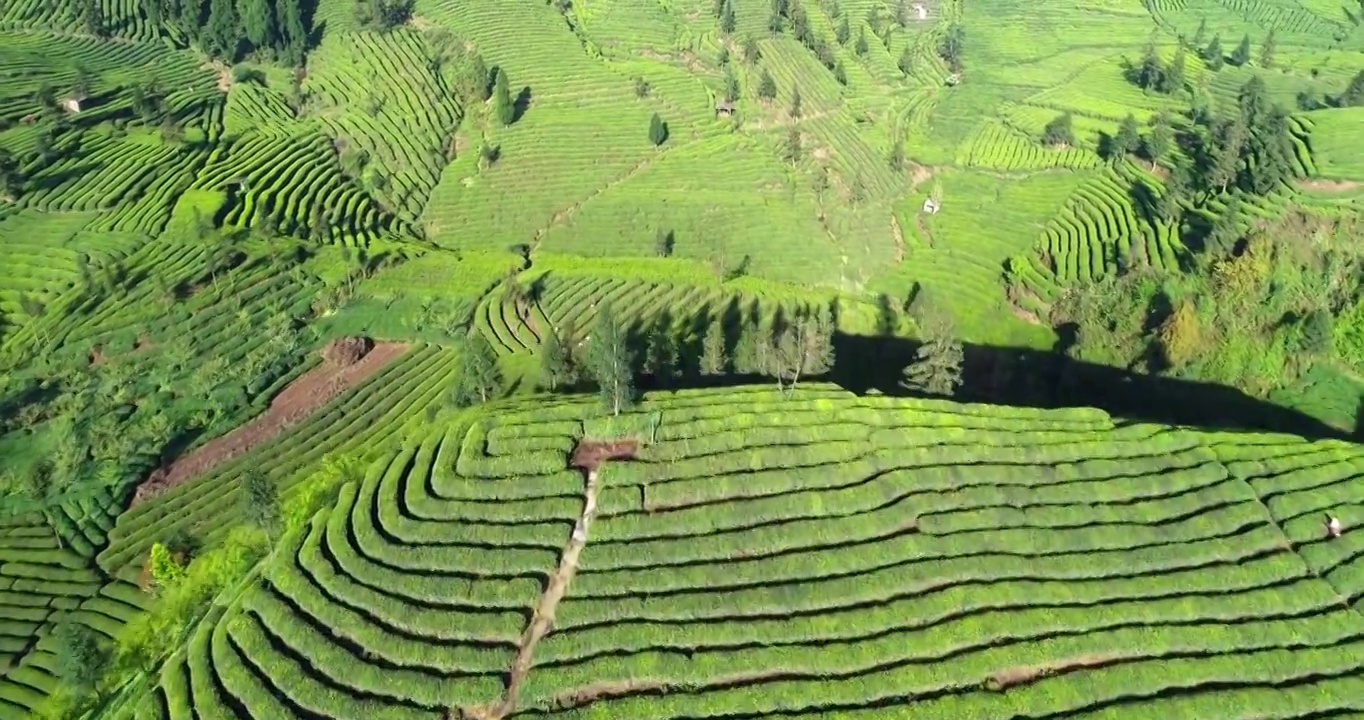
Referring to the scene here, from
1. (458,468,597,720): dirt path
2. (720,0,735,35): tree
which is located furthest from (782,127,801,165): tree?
(458,468,597,720): dirt path

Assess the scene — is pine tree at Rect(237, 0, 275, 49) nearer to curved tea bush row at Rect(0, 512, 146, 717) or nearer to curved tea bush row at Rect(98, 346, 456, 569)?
curved tea bush row at Rect(98, 346, 456, 569)

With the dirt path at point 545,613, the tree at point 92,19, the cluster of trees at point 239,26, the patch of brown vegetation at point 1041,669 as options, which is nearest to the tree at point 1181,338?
the patch of brown vegetation at point 1041,669

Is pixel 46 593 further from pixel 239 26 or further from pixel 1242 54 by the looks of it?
pixel 1242 54

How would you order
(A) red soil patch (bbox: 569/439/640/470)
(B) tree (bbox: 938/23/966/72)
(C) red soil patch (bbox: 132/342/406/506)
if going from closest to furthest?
(A) red soil patch (bbox: 569/439/640/470)
(C) red soil patch (bbox: 132/342/406/506)
(B) tree (bbox: 938/23/966/72)

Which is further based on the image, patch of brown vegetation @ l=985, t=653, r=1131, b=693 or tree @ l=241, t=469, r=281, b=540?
tree @ l=241, t=469, r=281, b=540

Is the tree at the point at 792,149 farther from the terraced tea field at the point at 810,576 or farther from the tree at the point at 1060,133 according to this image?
the terraced tea field at the point at 810,576

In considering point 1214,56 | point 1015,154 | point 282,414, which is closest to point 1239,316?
point 1015,154

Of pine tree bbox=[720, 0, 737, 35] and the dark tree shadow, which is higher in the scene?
pine tree bbox=[720, 0, 737, 35]
